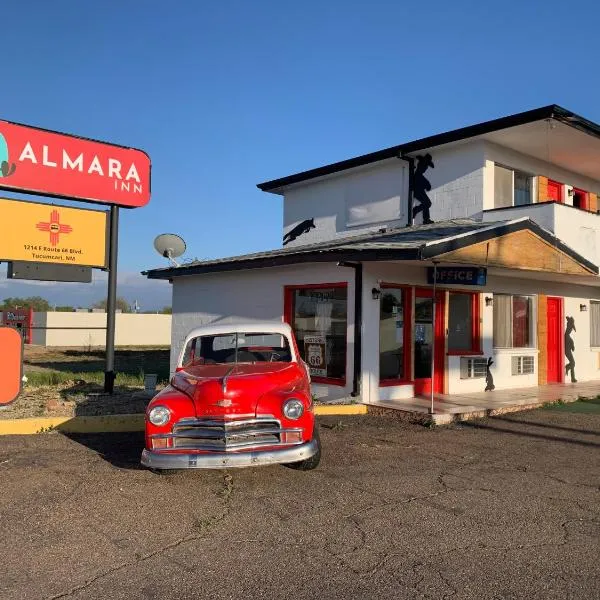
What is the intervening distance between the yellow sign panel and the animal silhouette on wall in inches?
360

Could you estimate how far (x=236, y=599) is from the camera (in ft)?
12.8

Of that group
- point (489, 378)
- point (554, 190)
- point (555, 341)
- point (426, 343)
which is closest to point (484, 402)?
point (426, 343)

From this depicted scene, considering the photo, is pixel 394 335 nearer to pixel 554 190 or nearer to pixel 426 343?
pixel 426 343

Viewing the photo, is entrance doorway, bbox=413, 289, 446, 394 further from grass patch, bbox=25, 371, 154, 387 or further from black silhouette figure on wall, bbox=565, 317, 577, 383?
grass patch, bbox=25, 371, 154, 387

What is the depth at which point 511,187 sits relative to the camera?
16531 millimetres

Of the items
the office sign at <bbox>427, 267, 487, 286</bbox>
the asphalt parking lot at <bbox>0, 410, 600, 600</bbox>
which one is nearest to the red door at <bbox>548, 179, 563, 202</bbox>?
the office sign at <bbox>427, 267, 487, 286</bbox>

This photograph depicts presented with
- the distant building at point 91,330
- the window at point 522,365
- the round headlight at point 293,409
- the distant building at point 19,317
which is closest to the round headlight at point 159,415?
the round headlight at point 293,409

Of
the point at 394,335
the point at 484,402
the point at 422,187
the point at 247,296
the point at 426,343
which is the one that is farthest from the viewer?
the point at 422,187

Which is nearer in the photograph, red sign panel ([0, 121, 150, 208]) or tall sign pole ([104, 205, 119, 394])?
red sign panel ([0, 121, 150, 208])

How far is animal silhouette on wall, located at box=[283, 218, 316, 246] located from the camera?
20.7 m

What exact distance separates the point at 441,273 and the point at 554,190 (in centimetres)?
Result: 810

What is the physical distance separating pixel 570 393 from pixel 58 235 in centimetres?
1158

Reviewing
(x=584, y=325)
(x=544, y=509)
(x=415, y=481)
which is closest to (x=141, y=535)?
(x=415, y=481)

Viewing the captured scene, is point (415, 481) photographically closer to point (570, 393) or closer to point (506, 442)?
point (506, 442)
